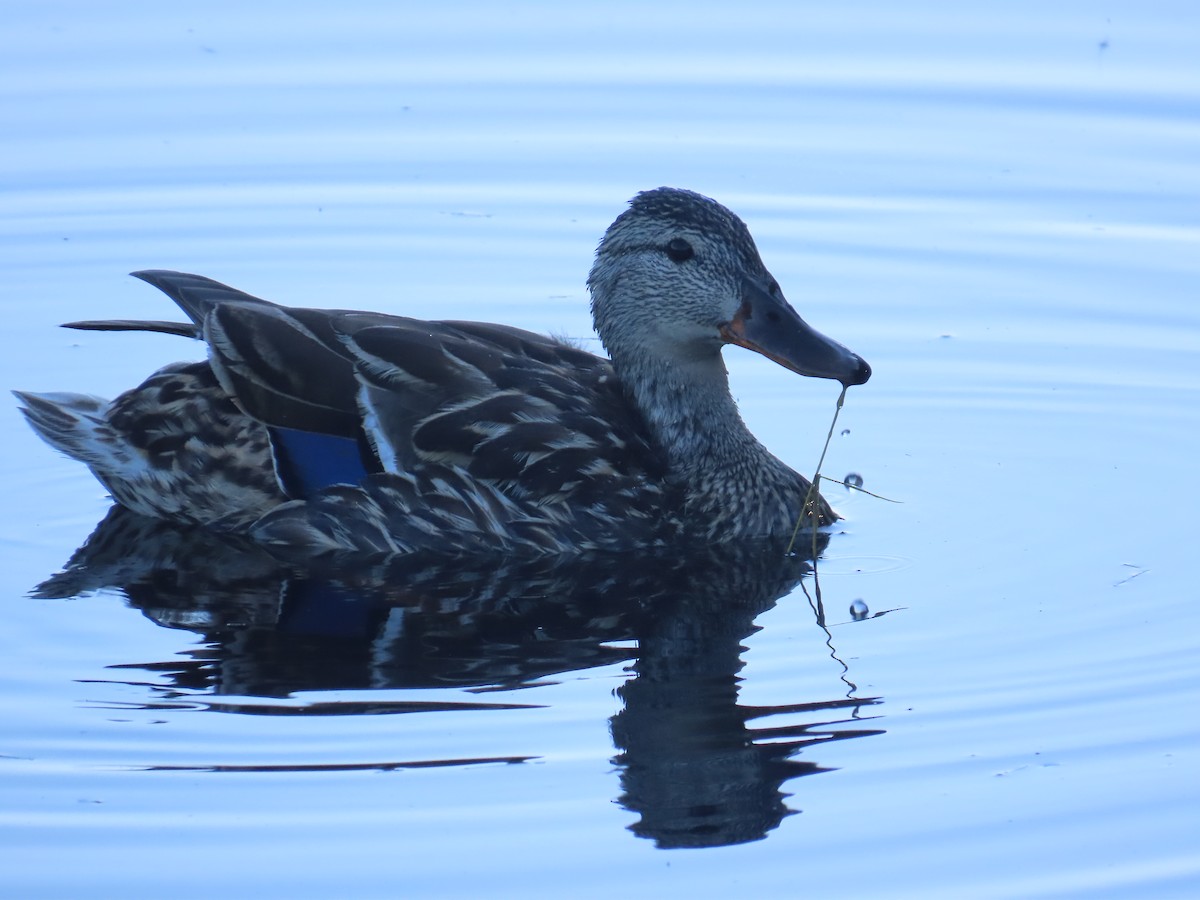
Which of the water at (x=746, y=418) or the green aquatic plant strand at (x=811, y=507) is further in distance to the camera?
the green aquatic plant strand at (x=811, y=507)

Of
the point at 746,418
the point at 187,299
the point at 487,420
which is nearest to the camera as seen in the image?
the point at 487,420

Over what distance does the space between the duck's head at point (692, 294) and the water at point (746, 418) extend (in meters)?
0.89

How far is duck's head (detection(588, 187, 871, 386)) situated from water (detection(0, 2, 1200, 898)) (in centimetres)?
89

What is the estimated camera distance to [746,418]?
1041 cm

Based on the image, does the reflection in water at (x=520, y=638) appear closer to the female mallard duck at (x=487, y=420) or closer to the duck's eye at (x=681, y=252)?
the female mallard duck at (x=487, y=420)

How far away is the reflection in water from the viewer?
6.82 m

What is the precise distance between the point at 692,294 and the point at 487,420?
41.5 inches

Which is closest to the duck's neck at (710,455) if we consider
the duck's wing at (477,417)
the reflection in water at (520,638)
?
the reflection in water at (520,638)

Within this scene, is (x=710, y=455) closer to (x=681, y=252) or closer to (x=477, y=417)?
(x=681, y=252)

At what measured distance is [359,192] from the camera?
43.1 feet

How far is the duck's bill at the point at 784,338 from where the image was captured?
8.88m

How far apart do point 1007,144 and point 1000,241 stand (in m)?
1.41

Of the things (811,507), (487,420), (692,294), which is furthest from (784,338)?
(487,420)

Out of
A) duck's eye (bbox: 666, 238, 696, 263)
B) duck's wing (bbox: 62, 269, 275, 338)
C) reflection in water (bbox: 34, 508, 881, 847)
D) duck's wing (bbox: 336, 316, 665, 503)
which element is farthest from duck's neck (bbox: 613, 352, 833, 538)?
duck's wing (bbox: 62, 269, 275, 338)
